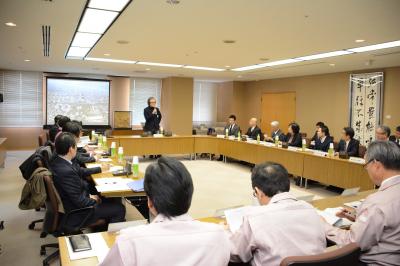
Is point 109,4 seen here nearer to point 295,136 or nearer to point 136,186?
point 136,186

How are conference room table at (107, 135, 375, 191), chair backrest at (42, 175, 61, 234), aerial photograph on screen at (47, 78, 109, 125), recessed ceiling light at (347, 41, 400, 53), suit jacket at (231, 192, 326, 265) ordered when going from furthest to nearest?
aerial photograph on screen at (47, 78, 109, 125)
conference room table at (107, 135, 375, 191)
recessed ceiling light at (347, 41, 400, 53)
chair backrest at (42, 175, 61, 234)
suit jacket at (231, 192, 326, 265)

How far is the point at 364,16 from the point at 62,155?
3.56m

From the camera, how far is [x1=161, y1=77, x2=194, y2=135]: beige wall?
445 inches

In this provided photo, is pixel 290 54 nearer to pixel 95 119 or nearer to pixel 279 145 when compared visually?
pixel 279 145

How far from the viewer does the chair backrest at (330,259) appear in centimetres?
132

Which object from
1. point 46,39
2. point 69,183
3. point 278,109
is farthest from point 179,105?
point 69,183

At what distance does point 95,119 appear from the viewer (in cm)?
1177

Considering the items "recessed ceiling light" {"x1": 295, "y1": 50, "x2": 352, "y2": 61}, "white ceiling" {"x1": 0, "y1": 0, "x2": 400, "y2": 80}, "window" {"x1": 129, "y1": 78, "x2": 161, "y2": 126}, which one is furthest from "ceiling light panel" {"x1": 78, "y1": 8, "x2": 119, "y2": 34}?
"window" {"x1": 129, "y1": 78, "x2": 161, "y2": 126}

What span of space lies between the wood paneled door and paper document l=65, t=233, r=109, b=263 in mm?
9487

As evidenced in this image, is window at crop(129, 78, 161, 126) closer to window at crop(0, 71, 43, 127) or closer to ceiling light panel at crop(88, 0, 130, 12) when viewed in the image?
window at crop(0, 71, 43, 127)

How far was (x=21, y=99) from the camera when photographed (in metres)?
10.8

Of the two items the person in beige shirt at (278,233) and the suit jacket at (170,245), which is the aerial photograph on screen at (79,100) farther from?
the suit jacket at (170,245)

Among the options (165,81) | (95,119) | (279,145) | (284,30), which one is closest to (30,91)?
(95,119)

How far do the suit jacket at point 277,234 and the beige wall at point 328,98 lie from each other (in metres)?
7.25
